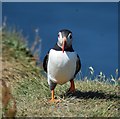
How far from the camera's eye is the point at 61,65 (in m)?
6.72

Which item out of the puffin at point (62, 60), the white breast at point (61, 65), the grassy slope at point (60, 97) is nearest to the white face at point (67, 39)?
the puffin at point (62, 60)

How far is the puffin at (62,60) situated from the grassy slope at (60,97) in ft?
0.89

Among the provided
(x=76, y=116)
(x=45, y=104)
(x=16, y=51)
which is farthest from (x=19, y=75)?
(x=76, y=116)

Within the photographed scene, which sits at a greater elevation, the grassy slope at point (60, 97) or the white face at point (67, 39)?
the white face at point (67, 39)

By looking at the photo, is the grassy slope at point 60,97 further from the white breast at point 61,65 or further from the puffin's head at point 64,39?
the puffin's head at point 64,39

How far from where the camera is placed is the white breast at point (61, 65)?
6.71 meters

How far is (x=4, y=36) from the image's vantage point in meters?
10.7

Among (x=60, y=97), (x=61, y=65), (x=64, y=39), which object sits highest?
(x=64, y=39)

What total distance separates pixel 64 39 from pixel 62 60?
11.4 inches

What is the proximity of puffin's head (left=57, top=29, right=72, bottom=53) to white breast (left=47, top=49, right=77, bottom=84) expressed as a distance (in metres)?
0.11

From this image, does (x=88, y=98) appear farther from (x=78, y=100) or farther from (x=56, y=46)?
(x=56, y=46)

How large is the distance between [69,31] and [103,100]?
42.6 inches

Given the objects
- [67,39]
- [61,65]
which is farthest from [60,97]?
[67,39]

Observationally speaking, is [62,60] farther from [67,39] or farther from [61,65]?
[67,39]
